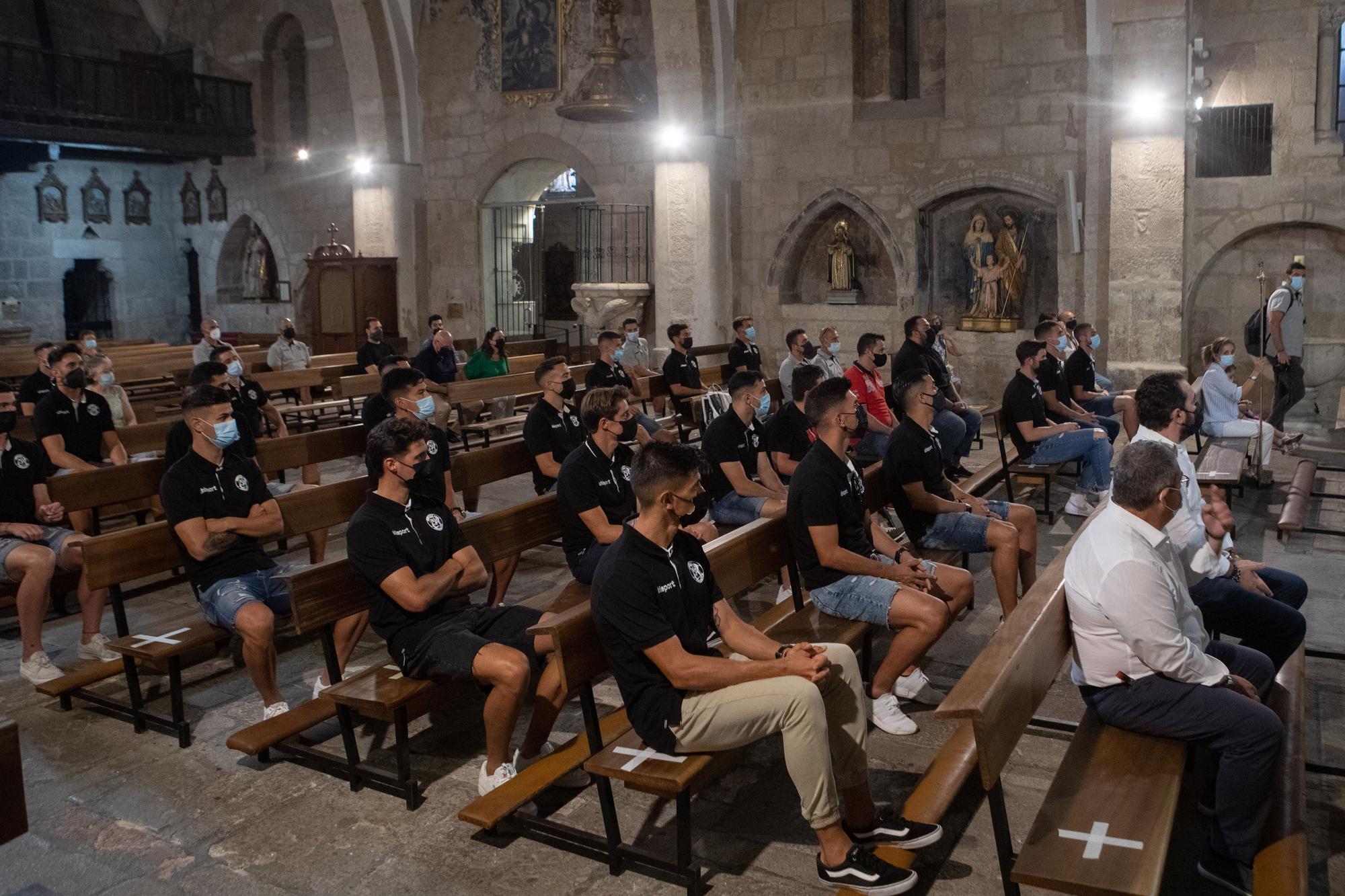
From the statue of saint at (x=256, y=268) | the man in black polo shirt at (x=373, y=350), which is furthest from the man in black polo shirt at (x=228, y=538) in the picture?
the statue of saint at (x=256, y=268)

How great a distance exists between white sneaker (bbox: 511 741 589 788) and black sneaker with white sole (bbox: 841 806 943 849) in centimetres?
103

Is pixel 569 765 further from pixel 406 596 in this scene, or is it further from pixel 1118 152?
pixel 1118 152

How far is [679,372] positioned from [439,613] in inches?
259

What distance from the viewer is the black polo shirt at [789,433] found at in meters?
6.91

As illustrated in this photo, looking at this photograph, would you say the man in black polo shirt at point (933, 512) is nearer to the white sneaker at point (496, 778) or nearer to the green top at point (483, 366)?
the white sneaker at point (496, 778)

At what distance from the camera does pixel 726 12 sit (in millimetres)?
14742

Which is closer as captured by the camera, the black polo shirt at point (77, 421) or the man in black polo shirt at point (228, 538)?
the man in black polo shirt at point (228, 538)

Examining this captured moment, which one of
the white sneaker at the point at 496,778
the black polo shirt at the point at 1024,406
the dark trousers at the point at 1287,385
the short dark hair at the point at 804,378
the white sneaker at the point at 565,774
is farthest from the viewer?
the dark trousers at the point at 1287,385

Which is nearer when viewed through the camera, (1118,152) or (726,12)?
(1118,152)

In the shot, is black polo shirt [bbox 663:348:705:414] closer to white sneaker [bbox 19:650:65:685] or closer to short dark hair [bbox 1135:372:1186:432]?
short dark hair [bbox 1135:372:1186:432]

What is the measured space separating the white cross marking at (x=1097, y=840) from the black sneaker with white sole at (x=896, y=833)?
0.55 metres

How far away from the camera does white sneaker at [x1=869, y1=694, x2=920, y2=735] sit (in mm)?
4504

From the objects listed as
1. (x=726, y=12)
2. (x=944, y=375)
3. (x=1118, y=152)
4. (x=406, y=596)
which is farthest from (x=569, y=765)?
(x=726, y=12)

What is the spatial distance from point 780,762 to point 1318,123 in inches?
415
